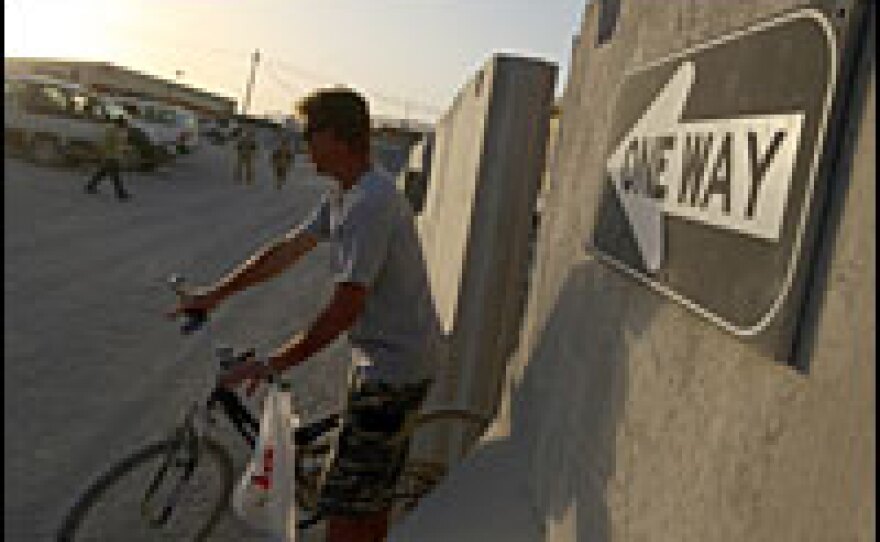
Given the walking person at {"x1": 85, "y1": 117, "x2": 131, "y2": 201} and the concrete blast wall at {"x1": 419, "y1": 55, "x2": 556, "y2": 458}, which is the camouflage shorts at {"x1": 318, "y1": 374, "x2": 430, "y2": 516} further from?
the walking person at {"x1": 85, "y1": 117, "x2": 131, "y2": 201}

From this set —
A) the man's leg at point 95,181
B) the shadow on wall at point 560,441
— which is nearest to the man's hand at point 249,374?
the shadow on wall at point 560,441

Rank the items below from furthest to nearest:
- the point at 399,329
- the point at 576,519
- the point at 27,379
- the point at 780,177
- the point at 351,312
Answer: the point at 27,379, the point at 399,329, the point at 351,312, the point at 576,519, the point at 780,177

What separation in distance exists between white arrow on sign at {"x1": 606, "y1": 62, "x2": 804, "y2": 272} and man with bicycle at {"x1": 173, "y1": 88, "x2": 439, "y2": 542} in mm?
811

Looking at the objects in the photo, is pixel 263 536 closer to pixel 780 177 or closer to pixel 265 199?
pixel 780 177

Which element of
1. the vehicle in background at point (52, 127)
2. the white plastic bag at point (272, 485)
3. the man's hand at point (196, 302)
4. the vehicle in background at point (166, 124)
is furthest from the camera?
the vehicle in background at point (166, 124)

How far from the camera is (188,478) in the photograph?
4184 mm

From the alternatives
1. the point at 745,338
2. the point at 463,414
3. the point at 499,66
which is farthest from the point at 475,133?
the point at 745,338

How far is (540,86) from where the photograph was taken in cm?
543

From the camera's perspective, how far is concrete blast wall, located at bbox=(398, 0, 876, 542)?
5.78 feet

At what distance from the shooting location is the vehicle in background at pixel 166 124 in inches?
987

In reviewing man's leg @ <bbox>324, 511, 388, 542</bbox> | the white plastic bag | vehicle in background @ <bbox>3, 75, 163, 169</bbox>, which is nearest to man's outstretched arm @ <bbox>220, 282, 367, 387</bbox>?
the white plastic bag

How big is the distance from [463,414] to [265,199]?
19.7 metres

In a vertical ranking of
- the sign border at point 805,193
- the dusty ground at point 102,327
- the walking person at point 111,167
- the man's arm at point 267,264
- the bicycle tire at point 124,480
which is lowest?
the dusty ground at point 102,327

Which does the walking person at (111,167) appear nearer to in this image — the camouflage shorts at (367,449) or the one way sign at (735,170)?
the camouflage shorts at (367,449)
